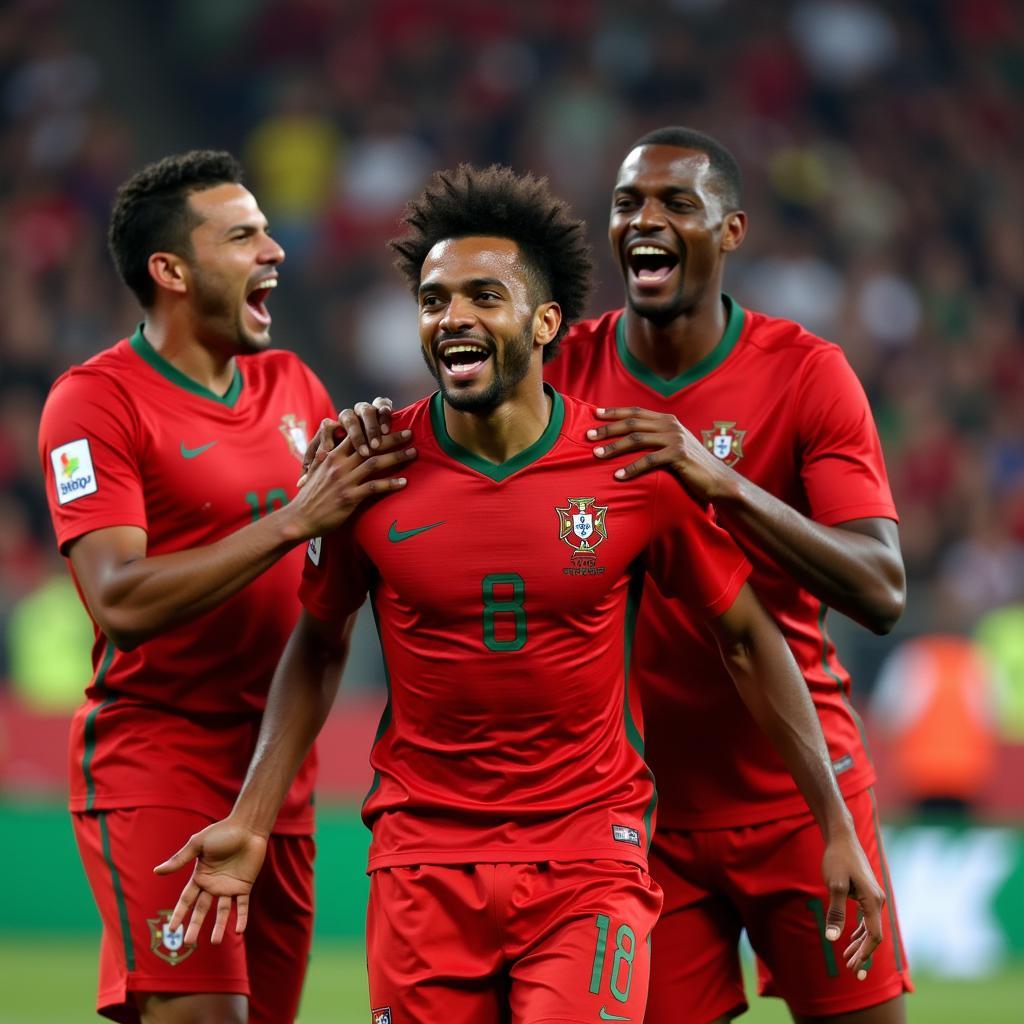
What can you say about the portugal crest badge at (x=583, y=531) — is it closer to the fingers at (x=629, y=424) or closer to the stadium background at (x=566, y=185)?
the fingers at (x=629, y=424)

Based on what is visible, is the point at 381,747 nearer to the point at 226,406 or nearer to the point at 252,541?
the point at 252,541

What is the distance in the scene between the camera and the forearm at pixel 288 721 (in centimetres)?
435

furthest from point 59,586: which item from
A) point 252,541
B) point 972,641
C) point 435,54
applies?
point 252,541

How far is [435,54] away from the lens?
51.4 feet

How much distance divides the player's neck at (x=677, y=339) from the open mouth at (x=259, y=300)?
99 centimetres

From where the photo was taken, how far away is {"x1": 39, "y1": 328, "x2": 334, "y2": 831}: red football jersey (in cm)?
488

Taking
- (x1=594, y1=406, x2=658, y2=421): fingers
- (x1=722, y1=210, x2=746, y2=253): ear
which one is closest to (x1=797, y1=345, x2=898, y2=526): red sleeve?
(x1=722, y1=210, x2=746, y2=253): ear

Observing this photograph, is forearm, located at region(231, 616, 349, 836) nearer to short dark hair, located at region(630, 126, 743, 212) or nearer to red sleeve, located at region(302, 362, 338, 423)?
red sleeve, located at region(302, 362, 338, 423)

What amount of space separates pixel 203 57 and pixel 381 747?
42.5 ft

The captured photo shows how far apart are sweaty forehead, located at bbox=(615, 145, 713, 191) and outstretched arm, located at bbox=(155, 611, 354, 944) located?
1.36 metres

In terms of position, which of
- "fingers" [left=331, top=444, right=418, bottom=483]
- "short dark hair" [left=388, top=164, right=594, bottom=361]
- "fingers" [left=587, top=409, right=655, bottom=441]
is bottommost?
"fingers" [left=331, top=444, right=418, bottom=483]

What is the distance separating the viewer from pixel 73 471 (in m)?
4.82

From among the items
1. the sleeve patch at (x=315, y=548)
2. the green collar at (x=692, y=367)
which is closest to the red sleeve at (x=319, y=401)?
the green collar at (x=692, y=367)

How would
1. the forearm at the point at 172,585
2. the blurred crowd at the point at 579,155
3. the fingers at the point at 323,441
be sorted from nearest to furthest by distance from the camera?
the fingers at the point at 323,441 → the forearm at the point at 172,585 → the blurred crowd at the point at 579,155
